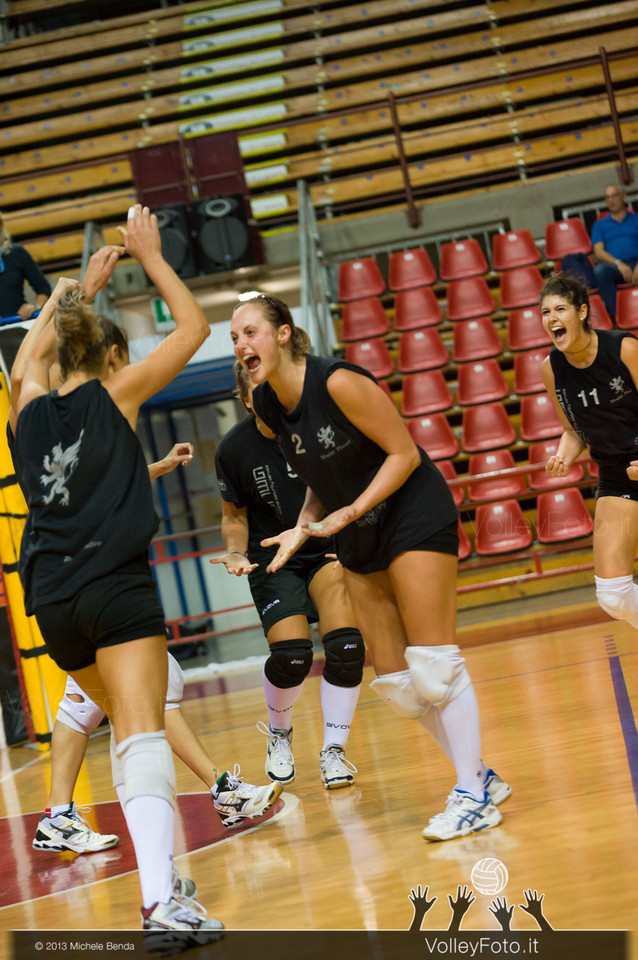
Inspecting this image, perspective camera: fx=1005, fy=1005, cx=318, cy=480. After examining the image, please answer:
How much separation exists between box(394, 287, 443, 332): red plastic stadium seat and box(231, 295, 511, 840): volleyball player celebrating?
656 centimetres

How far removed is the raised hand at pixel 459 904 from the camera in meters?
2.20

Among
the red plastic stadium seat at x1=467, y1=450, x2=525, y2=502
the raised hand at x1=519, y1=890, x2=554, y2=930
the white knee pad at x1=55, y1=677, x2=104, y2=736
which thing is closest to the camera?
the raised hand at x1=519, y1=890, x2=554, y2=930

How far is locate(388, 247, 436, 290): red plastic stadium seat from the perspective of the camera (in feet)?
32.4

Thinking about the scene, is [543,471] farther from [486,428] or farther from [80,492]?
[80,492]

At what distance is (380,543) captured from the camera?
3.03 m

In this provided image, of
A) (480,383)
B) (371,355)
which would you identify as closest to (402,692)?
(480,383)

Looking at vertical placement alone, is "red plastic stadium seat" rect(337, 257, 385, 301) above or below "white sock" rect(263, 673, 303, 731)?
above

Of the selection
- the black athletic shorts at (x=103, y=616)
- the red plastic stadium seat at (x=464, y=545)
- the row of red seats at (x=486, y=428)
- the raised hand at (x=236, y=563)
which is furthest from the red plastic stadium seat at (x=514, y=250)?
the black athletic shorts at (x=103, y=616)

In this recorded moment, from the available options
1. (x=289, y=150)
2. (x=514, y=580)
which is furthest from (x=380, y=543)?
(x=289, y=150)

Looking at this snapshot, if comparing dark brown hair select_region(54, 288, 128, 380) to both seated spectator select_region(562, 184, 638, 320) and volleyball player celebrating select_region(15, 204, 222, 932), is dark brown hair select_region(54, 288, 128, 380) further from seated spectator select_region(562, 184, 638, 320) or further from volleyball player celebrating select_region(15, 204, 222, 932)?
seated spectator select_region(562, 184, 638, 320)

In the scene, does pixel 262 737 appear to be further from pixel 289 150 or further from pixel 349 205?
pixel 289 150

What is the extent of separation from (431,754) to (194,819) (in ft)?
3.26

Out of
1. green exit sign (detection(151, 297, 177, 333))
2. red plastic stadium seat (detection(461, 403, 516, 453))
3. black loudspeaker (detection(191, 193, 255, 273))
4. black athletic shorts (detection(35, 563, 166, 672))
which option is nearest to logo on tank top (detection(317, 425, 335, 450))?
black athletic shorts (detection(35, 563, 166, 672))

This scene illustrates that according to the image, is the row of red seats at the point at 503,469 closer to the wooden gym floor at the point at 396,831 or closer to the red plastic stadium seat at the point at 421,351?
the red plastic stadium seat at the point at 421,351
